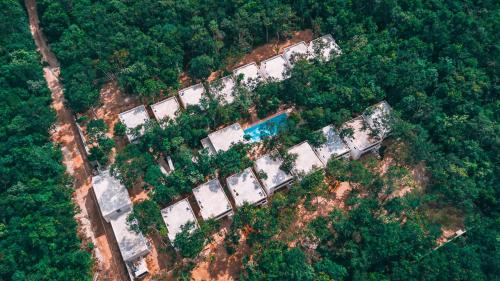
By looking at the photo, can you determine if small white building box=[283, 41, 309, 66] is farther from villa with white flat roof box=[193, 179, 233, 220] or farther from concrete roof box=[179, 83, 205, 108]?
villa with white flat roof box=[193, 179, 233, 220]

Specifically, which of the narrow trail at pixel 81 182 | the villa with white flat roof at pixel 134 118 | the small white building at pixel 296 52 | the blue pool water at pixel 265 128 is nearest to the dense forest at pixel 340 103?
the blue pool water at pixel 265 128

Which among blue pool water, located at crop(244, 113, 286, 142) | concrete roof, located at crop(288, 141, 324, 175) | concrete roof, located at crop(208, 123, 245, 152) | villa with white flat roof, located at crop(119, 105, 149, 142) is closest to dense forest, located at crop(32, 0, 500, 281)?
concrete roof, located at crop(288, 141, 324, 175)

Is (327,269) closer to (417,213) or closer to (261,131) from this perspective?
(417,213)

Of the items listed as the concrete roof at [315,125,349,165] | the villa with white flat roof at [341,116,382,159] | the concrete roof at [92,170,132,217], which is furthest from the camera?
the villa with white flat roof at [341,116,382,159]

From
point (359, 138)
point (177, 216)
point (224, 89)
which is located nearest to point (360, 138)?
point (359, 138)

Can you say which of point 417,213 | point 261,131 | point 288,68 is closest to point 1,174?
point 261,131
